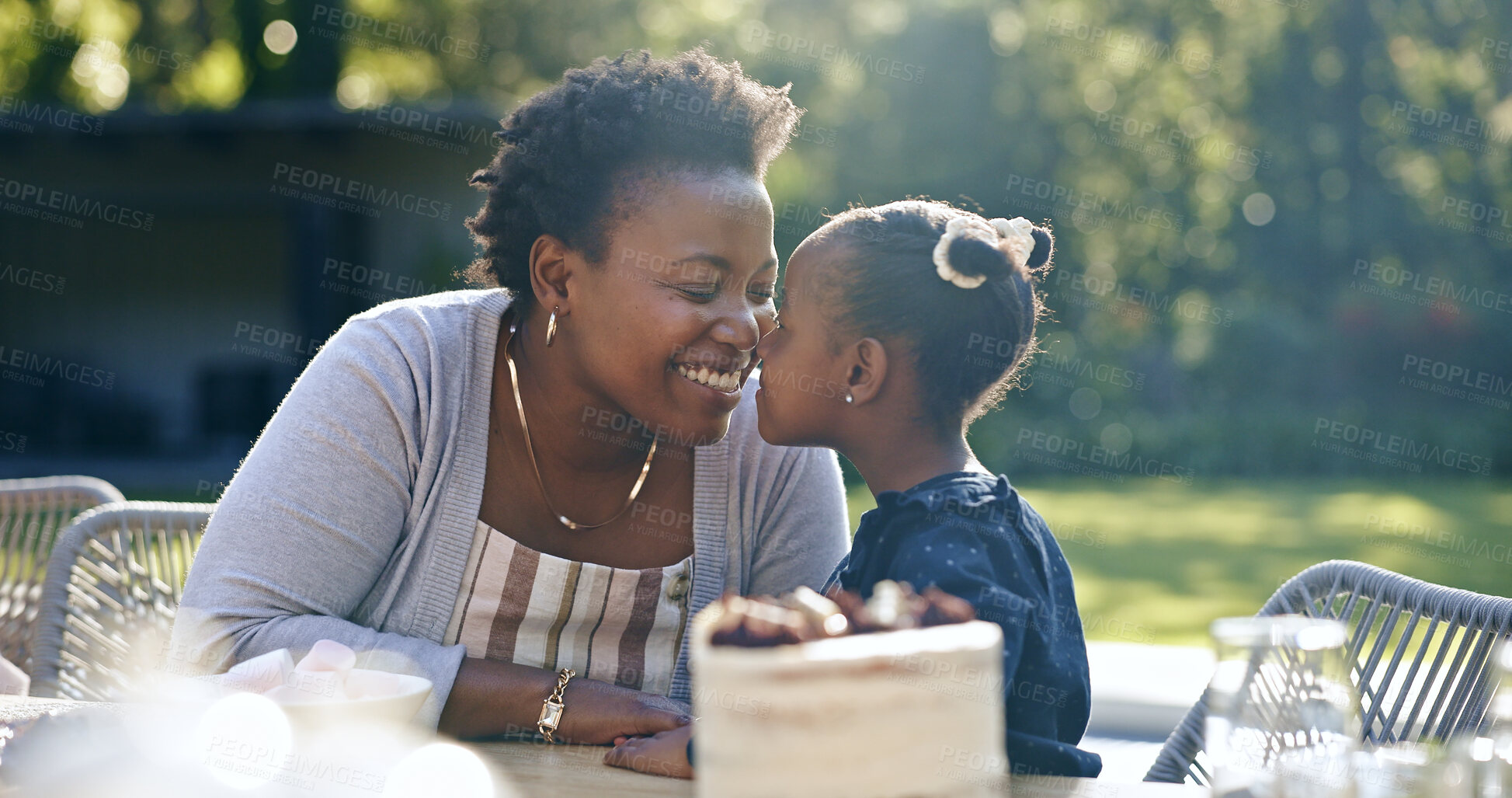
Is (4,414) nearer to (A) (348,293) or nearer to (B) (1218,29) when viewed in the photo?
(A) (348,293)

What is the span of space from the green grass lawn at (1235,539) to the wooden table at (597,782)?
222 inches

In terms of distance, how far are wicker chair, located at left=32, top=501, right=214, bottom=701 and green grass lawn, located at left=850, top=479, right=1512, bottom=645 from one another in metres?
5.27

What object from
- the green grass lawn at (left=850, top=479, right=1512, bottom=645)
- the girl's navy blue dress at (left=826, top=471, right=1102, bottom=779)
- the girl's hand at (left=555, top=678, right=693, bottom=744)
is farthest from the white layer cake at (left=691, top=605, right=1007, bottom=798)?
the green grass lawn at (left=850, top=479, right=1512, bottom=645)

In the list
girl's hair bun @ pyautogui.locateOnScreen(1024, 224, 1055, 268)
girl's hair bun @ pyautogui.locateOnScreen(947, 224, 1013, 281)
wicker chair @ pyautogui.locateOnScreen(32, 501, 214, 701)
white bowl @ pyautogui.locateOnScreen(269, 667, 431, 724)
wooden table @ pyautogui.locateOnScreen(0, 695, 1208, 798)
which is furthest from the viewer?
wicker chair @ pyautogui.locateOnScreen(32, 501, 214, 701)

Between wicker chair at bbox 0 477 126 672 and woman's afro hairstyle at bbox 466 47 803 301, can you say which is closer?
woman's afro hairstyle at bbox 466 47 803 301

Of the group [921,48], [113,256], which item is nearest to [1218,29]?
[921,48]

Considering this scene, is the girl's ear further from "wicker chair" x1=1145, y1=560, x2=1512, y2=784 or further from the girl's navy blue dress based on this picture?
"wicker chair" x1=1145, y1=560, x2=1512, y2=784

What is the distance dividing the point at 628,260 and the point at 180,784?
4.02 ft

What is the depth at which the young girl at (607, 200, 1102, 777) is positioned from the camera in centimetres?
174

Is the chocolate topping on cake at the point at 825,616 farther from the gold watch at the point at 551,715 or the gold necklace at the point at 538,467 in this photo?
the gold necklace at the point at 538,467

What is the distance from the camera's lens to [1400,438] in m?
17.6

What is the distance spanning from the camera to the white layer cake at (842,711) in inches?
36.6

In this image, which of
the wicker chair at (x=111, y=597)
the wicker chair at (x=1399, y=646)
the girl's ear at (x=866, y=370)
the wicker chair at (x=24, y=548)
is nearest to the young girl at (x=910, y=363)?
the girl's ear at (x=866, y=370)

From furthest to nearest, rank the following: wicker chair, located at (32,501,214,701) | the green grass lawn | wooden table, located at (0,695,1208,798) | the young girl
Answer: the green grass lawn → wicker chair, located at (32,501,214,701) → the young girl → wooden table, located at (0,695,1208,798)
